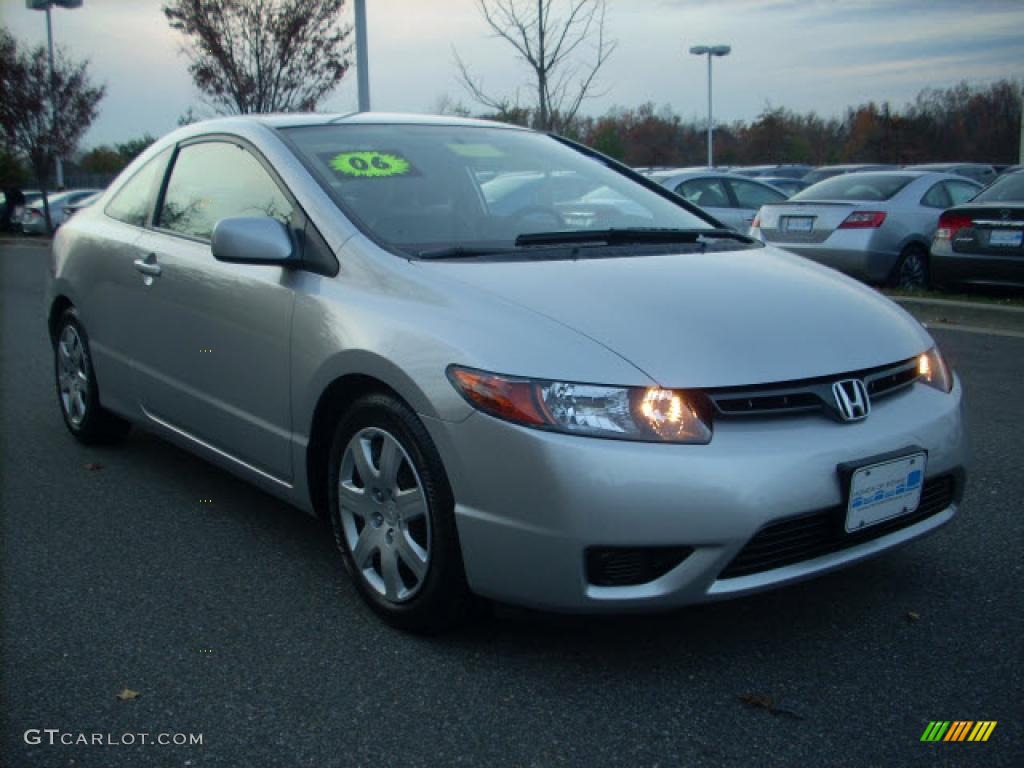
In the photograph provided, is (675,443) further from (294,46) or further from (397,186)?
(294,46)

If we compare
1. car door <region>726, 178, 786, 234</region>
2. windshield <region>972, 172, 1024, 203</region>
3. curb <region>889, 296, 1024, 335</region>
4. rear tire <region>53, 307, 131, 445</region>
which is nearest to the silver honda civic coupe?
rear tire <region>53, 307, 131, 445</region>

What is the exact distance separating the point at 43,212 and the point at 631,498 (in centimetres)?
2897

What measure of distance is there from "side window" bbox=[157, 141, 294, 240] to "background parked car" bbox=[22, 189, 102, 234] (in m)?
23.8

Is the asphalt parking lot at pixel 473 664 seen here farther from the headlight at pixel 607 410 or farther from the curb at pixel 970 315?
the curb at pixel 970 315

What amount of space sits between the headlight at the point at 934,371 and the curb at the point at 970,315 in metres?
5.83

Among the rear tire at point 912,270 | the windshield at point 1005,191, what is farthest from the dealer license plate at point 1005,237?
the rear tire at point 912,270

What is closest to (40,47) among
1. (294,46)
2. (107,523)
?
(294,46)

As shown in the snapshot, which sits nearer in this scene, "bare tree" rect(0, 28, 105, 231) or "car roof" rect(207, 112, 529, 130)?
"car roof" rect(207, 112, 529, 130)

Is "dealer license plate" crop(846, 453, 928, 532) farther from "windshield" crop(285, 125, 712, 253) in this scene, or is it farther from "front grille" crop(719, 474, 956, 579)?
"windshield" crop(285, 125, 712, 253)

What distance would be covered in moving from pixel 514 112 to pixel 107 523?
14301 mm

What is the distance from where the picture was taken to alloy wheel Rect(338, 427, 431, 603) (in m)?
3.04

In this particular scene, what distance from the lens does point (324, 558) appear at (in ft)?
12.6

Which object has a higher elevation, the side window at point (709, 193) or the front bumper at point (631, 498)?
the side window at point (709, 193)

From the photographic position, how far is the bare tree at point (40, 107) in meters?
29.7
